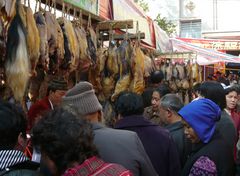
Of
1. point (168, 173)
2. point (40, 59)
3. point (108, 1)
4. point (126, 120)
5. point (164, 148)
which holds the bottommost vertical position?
point (168, 173)

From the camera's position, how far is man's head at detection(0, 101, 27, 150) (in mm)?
1823

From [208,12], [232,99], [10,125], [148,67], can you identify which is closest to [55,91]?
[10,125]

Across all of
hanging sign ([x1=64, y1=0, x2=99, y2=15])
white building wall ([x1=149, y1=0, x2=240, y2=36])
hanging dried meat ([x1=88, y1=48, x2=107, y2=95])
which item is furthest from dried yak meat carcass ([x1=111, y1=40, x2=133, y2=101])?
white building wall ([x1=149, y1=0, x2=240, y2=36])

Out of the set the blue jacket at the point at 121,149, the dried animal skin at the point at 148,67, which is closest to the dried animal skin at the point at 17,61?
the blue jacket at the point at 121,149

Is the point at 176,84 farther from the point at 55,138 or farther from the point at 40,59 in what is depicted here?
the point at 55,138

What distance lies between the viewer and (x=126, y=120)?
3.10 metres

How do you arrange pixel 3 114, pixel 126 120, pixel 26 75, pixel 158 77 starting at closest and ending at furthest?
pixel 3 114 → pixel 26 75 → pixel 126 120 → pixel 158 77

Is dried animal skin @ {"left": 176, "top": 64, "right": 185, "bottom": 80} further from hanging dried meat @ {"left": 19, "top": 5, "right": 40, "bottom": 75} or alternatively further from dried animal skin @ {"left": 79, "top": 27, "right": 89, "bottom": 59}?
hanging dried meat @ {"left": 19, "top": 5, "right": 40, "bottom": 75}

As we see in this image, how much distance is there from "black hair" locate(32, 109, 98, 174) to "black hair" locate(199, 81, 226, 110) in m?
2.38

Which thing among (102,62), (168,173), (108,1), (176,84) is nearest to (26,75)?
(168,173)

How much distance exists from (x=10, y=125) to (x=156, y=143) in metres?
1.60

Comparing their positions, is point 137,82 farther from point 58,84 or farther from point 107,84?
point 58,84

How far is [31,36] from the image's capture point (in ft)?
9.80

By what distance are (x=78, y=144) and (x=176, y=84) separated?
776 cm
